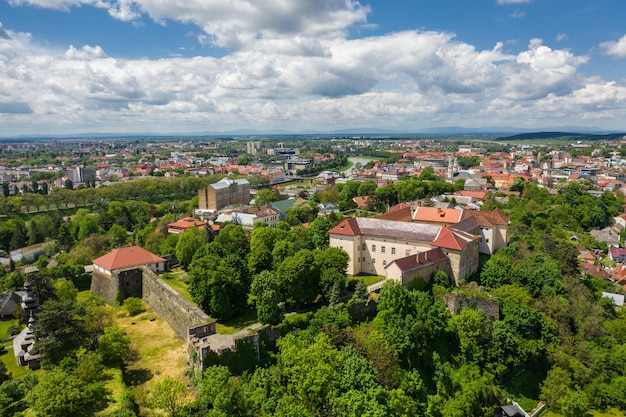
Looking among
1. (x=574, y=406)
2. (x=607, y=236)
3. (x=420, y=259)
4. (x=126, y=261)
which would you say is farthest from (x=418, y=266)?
(x=607, y=236)

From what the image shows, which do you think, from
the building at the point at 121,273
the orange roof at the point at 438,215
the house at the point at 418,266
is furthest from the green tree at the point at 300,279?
the orange roof at the point at 438,215

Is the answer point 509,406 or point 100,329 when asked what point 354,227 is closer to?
point 509,406

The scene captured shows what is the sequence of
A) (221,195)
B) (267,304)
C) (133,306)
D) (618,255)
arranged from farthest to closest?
(221,195) → (618,255) → (133,306) → (267,304)

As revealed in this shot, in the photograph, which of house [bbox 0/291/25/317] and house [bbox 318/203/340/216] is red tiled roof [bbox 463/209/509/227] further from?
house [bbox 0/291/25/317]

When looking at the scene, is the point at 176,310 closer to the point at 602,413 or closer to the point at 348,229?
the point at 348,229

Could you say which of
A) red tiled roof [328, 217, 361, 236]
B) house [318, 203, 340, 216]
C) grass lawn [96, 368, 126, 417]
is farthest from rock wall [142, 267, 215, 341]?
house [318, 203, 340, 216]

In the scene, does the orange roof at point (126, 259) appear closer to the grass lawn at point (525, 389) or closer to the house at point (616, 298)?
the grass lawn at point (525, 389)
